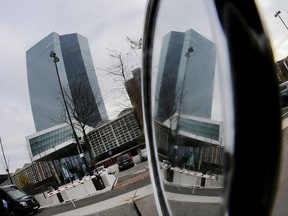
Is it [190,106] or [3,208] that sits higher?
[190,106]

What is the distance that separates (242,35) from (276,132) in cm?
13

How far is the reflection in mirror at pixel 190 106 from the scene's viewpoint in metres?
0.58

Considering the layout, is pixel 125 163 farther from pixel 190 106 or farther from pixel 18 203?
pixel 190 106

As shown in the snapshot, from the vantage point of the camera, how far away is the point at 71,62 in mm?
72312

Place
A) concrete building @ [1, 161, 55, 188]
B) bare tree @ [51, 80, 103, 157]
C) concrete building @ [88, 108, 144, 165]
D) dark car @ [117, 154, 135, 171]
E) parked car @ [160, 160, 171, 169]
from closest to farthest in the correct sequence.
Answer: parked car @ [160, 160, 171, 169]
bare tree @ [51, 80, 103, 157]
dark car @ [117, 154, 135, 171]
concrete building @ [88, 108, 144, 165]
concrete building @ [1, 161, 55, 188]

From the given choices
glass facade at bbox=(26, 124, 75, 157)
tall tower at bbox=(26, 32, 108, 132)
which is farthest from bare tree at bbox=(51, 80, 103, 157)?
glass facade at bbox=(26, 124, 75, 157)

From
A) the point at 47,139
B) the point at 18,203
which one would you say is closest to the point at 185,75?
the point at 18,203

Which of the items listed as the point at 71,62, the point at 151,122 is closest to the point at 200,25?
the point at 151,122

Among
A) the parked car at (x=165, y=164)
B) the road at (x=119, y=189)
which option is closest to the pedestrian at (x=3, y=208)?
the road at (x=119, y=189)

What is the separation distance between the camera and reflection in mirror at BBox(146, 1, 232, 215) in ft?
1.89

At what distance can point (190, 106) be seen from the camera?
2.85 ft

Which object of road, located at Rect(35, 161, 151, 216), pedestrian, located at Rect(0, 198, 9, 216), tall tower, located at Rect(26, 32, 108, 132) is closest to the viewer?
road, located at Rect(35, 161, 151, 216)

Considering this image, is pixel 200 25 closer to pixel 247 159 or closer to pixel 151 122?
pixel 247 159

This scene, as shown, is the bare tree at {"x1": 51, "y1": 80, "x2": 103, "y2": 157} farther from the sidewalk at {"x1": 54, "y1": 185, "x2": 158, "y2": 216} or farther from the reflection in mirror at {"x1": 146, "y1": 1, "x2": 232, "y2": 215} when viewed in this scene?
the reflection in mirror at {"x1": 146, "y1": 1, "x2": 232, "y2": 215}
